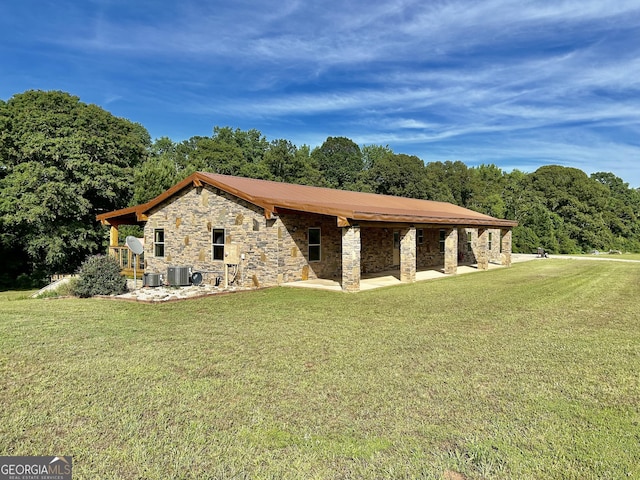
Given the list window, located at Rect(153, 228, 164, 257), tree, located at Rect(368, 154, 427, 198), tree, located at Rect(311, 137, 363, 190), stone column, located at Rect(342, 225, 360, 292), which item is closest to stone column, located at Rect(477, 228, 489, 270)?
stone column, located at Rect(342, 225, 360, 292)

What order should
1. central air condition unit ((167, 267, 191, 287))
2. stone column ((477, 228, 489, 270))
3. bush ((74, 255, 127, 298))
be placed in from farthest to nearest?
1. stone column ((477, 228, 489, 270))
2. central air condition unit ((167, 267, 191, 287))
3. bush ((74, 255, 127, 298))

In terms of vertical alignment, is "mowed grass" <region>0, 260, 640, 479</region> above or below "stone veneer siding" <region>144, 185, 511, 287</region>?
below

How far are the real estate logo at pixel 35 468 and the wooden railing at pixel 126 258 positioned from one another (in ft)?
52.9

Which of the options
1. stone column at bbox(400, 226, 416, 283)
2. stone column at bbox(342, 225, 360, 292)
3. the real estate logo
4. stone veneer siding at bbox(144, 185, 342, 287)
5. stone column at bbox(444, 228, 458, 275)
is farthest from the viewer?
stone column at bbox(444, 228, 458, 275)

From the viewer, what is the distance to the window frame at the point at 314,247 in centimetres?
1480

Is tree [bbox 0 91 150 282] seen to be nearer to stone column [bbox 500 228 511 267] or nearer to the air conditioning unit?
the air conditioning unit

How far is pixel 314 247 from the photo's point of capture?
1505cm

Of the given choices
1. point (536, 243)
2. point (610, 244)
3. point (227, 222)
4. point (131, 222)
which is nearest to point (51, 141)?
point (131, 222)

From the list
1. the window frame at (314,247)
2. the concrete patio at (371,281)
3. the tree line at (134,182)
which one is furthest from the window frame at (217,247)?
the tree line at (134,182)

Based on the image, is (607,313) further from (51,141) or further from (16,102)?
(16,102)

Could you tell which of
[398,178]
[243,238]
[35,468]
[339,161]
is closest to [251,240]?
[243,238]

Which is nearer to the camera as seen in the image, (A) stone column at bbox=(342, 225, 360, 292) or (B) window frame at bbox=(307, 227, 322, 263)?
(A) stone column at bbox=(342, 225, 360, 292)

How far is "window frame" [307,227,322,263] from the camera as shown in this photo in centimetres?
1480

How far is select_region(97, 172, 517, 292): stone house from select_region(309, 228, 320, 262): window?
0.12 ft
